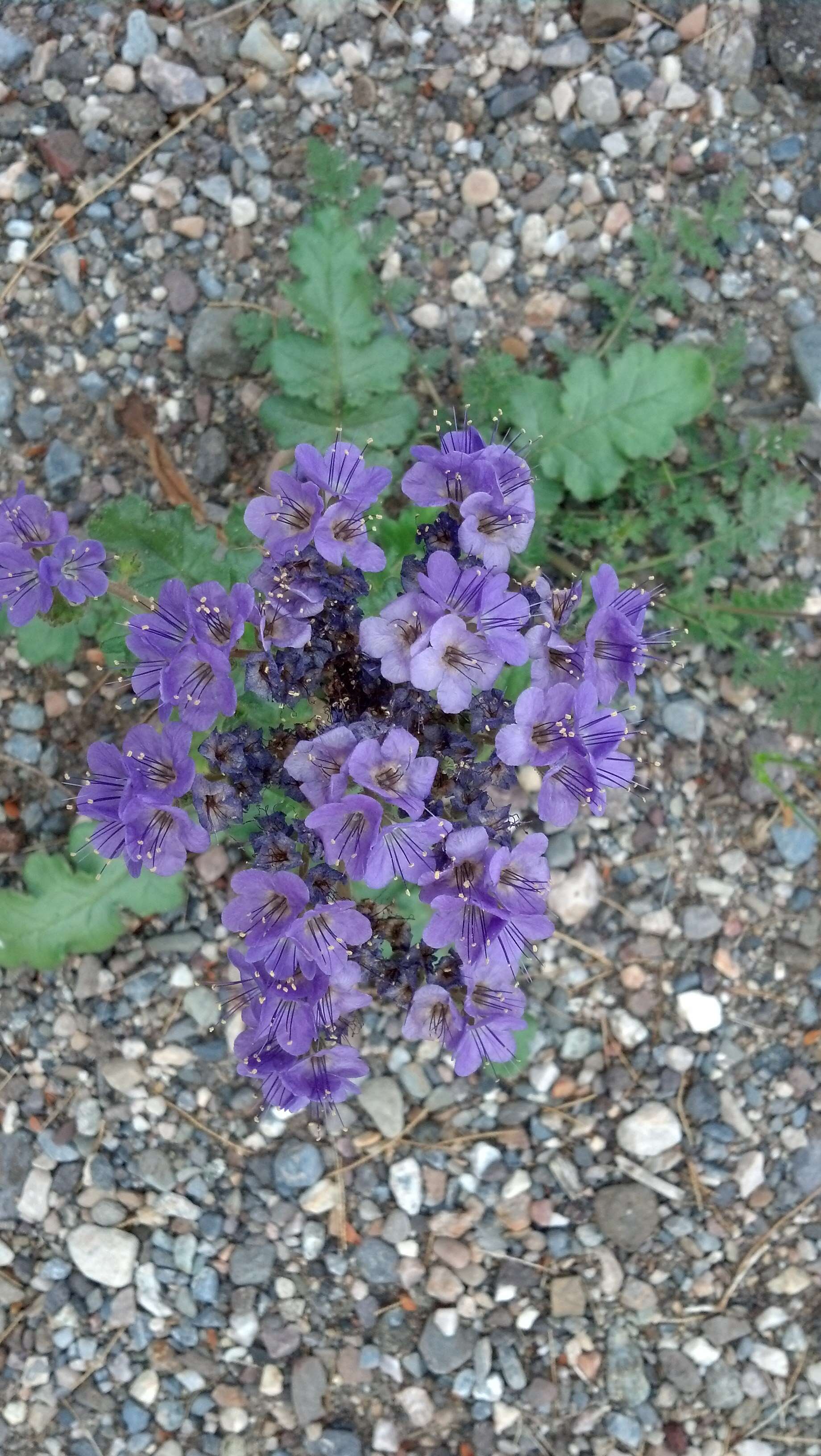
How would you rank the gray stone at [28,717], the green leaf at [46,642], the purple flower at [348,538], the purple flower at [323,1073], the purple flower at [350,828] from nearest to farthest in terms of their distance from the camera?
the purple flower at [350,828]
the purple flower at [348,538]
the purple flower at [323,1073]
the green leaf at [46,642]
the gray stone at [28,717]

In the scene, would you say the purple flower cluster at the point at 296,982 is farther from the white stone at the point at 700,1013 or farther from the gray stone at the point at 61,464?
the gray stone at the point at 61,464

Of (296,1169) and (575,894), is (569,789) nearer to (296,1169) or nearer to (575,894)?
(575,894)

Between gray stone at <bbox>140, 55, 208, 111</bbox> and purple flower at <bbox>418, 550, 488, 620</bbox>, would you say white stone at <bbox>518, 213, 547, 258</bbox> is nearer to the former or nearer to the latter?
gray stone at <bbox>140, 55, 208, 111</bbox>

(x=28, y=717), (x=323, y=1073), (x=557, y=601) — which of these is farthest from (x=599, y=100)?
(x=323, y=1073)

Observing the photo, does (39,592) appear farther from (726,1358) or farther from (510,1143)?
(726,1358)

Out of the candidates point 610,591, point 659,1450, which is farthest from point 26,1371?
point 610,591

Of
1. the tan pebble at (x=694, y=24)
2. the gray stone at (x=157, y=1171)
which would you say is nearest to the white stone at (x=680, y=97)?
the tan pebble at (x=694, y=24)

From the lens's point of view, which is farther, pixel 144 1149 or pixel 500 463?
pixel 144 1149
